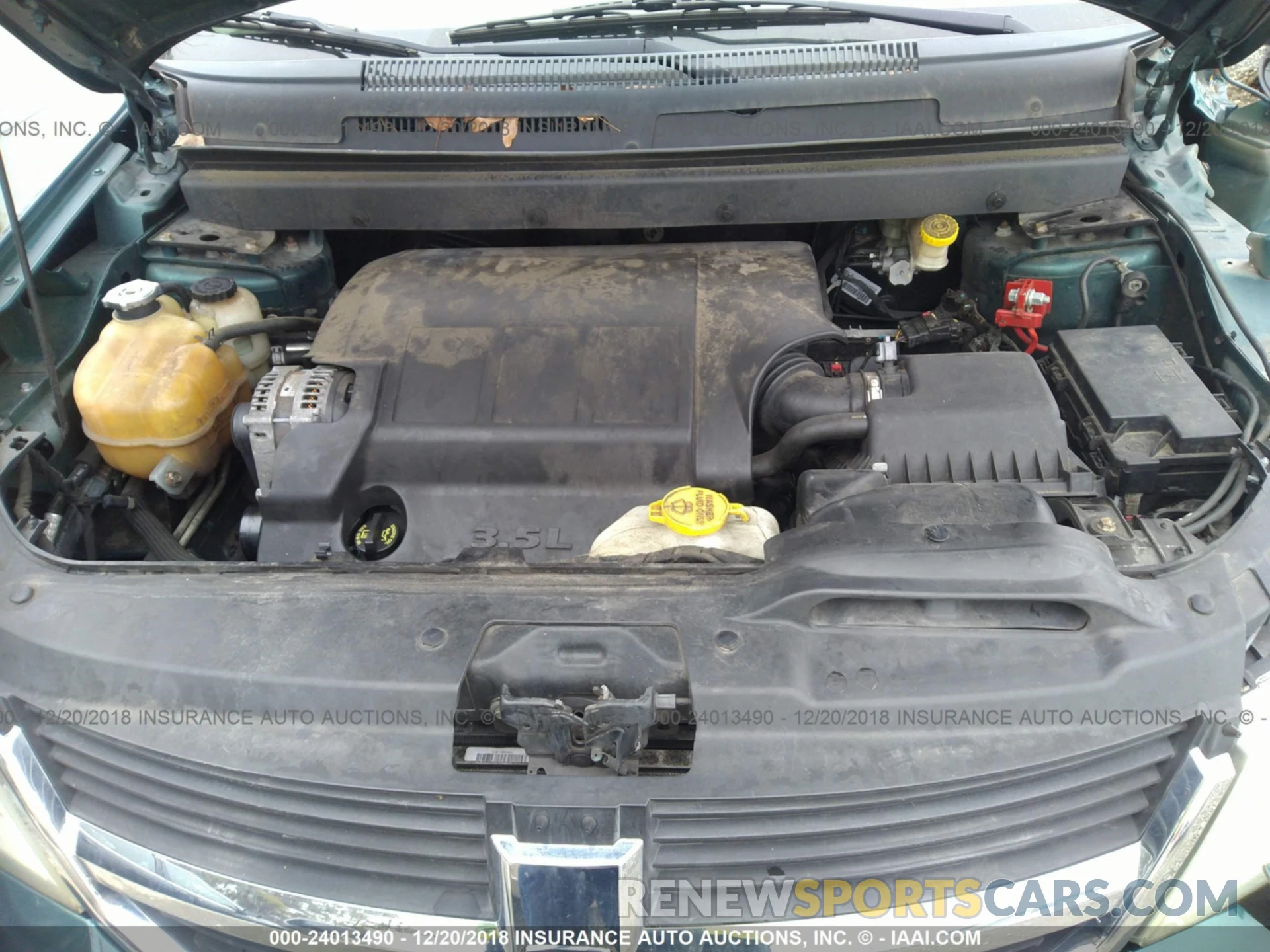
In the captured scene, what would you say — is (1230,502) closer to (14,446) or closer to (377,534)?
(377,534)

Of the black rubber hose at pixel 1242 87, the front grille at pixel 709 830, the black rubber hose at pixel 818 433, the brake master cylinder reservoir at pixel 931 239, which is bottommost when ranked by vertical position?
the front grille at pixel 709 830

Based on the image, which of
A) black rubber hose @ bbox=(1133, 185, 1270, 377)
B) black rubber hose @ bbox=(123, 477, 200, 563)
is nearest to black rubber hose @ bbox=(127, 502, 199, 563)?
black rubber hose @ bbox=(123, 477, 200, 563)

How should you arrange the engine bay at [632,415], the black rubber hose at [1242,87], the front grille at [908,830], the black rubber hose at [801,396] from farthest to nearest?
1. the black rubber hose at [1242,87]
2. the black rubber hose at [801,396]
3. the engine bay at [632,415]
4. the front grille at [908,830]

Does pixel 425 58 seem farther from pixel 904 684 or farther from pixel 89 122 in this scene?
pixel 904 684

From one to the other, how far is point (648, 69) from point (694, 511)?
888 mm

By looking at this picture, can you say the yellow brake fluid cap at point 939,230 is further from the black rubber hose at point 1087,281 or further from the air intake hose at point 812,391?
the air intake hose at point 812,391

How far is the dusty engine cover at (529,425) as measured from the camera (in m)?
1.60

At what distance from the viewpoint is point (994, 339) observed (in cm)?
200

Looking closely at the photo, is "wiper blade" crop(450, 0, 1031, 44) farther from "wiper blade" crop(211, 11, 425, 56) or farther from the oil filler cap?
the oil filler cap

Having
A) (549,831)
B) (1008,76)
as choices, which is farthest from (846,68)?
(549,831)

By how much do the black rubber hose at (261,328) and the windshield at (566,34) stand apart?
57cm

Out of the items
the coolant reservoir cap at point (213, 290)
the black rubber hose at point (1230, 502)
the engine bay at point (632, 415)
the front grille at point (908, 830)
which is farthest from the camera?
the coolant reservoir cap at point (213, 290)

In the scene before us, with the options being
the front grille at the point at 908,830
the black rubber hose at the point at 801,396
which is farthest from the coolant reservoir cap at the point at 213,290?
the front grille at the point at 908,830

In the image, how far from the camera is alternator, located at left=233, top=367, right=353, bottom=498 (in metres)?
1.64
